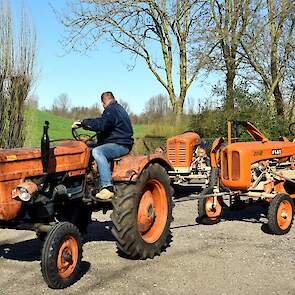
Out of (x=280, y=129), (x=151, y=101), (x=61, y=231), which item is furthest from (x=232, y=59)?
(x=151, y=101)

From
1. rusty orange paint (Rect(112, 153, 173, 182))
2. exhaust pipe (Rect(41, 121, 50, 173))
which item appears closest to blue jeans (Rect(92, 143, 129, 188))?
rusty orange paint (Rect(112, 153, 173, 182))

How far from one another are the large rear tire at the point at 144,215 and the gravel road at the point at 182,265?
17cm

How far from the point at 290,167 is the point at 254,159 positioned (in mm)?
1054

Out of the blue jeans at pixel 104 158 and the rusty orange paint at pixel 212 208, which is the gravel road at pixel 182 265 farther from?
the blue jeans at pixel 104 158

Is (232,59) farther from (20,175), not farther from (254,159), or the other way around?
(20,175)

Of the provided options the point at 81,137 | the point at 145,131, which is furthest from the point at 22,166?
the point at 145,131

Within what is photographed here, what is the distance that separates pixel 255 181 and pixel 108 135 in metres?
2.67

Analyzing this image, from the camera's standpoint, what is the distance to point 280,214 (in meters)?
6.82

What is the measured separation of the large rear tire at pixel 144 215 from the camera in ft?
17.0

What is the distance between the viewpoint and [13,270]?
511 cm

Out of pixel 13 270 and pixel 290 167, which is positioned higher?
pixel 290 167

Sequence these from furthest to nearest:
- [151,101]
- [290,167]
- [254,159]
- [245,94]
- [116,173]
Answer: [151,101], [245,94], [290,167], [254,159], [116,173]

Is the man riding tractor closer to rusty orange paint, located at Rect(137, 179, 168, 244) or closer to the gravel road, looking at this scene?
rusty orange paint, located at Rect(137, 179, 168, 244)

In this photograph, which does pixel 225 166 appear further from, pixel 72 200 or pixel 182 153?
pixel 182 153
